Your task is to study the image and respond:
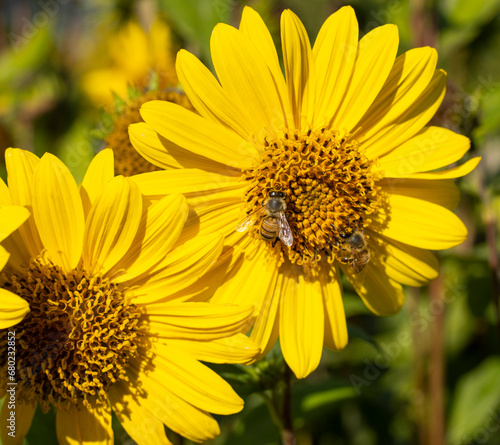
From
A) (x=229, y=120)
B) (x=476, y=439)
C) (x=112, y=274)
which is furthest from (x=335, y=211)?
(x=476, y=439)

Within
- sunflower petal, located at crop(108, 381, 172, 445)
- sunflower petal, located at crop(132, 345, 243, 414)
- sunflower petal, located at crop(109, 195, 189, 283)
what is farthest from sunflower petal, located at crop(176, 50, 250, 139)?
sunflower petal, located at crop(108, 381, 172, 445)

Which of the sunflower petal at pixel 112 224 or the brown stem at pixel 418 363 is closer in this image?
the sunflower petal at pixel 112 224

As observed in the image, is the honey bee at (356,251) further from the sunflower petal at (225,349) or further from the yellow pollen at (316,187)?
the sunflower petal at (225,349)

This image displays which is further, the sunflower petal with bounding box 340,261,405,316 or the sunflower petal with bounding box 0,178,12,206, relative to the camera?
the sunflower petal with bounding box 340,261,405,316

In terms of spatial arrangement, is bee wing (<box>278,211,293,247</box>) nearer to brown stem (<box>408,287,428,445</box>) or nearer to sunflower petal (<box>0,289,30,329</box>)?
sunflower petal (<box>0,289,30,329</box>)

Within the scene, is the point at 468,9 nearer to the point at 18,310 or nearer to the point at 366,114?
the point at 366,114

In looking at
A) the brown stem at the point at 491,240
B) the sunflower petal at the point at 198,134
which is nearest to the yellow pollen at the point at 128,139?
the sunflower petal at the point at 198,134

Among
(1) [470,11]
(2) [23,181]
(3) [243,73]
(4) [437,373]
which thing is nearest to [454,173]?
(3) [243,73]
